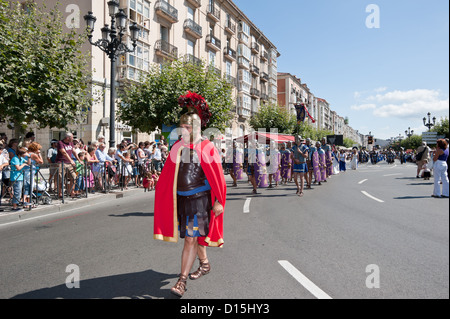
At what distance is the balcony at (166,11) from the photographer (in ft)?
84.9

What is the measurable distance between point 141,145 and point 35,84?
18.5 feet

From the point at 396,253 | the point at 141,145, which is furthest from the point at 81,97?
the point at 396,253

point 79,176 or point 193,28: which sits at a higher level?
point 193,28

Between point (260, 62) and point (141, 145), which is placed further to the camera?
point (260, 62)

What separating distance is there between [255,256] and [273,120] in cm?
3707

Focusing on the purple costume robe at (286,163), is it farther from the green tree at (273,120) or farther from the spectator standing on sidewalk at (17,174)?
the green tree at (273,120)

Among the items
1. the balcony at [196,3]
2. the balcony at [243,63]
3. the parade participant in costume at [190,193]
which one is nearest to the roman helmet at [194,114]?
the parade participant in costume at [190,193]

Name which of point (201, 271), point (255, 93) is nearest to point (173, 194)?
point (201, 271)

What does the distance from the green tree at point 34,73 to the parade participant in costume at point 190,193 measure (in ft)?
23.5

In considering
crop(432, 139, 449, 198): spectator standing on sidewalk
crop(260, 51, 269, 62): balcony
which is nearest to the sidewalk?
crop(432, 139, 449, 198): spectator standing on sidewalk

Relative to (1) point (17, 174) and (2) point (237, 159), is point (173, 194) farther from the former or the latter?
(2) point (237, 159)

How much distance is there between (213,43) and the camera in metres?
35.2

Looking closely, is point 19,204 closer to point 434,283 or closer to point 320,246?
point 320,246
